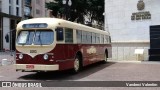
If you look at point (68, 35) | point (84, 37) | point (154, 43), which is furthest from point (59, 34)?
point (154, 43)

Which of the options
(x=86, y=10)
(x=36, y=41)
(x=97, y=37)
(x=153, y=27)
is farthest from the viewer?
(x=86, y=10)

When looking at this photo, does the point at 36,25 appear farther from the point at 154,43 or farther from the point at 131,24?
the point at 131,24

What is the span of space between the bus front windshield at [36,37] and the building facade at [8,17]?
42.3 m

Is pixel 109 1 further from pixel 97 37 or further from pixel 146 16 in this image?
pixel 97 37

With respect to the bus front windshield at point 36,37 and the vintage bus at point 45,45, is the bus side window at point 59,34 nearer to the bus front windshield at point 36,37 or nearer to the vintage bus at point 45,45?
the vintage bus at point 45,45

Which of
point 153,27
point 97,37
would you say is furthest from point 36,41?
point 153,27

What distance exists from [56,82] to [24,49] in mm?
2320

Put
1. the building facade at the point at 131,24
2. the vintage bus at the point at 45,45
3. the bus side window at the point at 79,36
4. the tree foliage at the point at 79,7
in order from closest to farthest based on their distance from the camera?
the vintage bus at the point at 45,45
the bus side window at the point at 79,36
the building facade at the point at 131,24
the tree foliage at the point at 79,7

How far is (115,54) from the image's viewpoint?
29266 mm

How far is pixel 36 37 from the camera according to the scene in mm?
14203

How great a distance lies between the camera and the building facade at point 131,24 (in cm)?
2731

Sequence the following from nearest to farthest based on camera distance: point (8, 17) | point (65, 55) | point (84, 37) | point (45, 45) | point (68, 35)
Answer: point (45, 45) < point (65, 55) < point (68, 35) < point (84, 37) < point (8, 17)

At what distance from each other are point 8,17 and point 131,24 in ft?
125

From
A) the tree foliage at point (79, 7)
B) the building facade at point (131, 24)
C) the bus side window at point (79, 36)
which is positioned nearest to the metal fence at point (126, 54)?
the building facade at point (131, 24)
